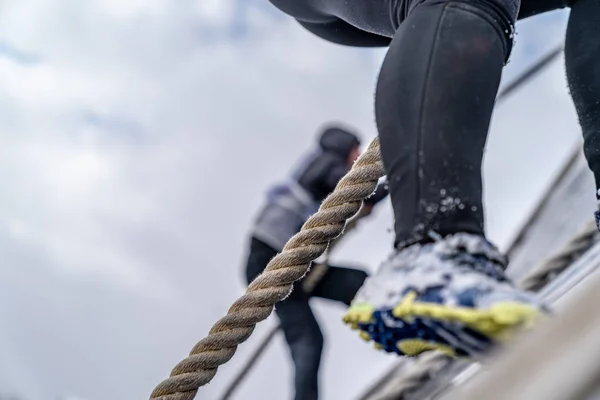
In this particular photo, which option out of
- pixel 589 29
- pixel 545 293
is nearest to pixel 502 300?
pixel 589 29

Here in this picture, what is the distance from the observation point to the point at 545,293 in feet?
3.10

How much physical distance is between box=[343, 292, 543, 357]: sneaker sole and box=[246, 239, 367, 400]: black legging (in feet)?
3.12

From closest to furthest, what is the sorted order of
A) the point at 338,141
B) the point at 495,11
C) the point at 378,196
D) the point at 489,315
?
the point at 489,315, the point at 495,11, the point at 378,196, the point at 338,141

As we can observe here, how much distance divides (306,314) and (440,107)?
1.01m

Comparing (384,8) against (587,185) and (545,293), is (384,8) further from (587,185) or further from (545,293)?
(587,185)

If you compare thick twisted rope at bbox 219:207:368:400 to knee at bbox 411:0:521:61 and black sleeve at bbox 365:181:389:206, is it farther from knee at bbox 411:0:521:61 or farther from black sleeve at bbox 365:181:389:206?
knee at bbox 411:0:521:61

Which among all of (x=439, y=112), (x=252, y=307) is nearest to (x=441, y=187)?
(x=439, y=112)

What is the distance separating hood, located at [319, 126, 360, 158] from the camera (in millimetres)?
1357

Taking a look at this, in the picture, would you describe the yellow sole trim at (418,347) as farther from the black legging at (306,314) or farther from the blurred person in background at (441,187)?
the black legging at (306,314)

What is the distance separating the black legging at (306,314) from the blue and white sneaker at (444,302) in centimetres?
95

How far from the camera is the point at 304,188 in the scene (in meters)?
1.34

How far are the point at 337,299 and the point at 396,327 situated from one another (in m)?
1.01

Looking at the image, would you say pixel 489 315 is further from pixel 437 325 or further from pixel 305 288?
pixel 305 288

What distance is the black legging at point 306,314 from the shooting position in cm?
127
